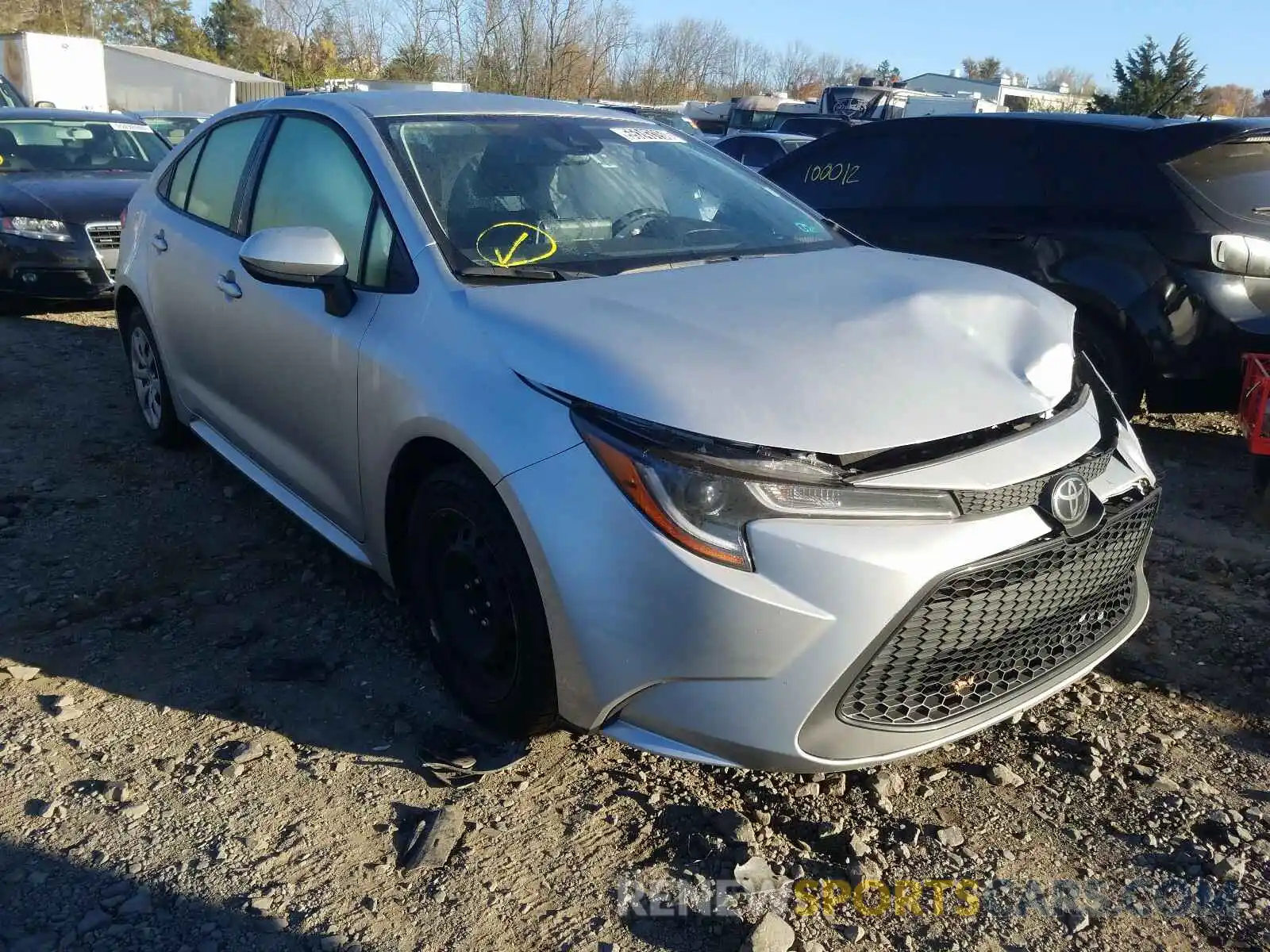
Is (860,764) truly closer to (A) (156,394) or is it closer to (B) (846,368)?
(B) (846,368)

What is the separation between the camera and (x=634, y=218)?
3.33 metres

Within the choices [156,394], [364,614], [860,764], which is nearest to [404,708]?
[364,614]

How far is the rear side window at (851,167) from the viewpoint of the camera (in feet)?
19.5

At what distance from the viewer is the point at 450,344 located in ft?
8.75

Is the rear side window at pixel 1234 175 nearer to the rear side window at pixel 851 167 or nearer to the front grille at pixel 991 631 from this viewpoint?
the rear side window at pixel 851 167

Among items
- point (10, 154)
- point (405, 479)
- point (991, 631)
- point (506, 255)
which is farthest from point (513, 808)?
point (10, 154)

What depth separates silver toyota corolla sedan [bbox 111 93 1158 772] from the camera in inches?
85.7

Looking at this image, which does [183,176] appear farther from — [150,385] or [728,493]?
[728,493]

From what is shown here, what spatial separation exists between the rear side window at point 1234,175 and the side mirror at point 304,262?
12.2 feet

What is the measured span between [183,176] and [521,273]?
2.43m

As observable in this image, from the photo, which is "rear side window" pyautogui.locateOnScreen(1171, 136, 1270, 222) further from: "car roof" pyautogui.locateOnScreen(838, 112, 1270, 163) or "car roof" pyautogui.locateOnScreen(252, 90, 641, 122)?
"car roof" pyautogui.locateOnScreen(252, 90, 641, 122)

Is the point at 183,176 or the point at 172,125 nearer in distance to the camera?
the point at 183,176

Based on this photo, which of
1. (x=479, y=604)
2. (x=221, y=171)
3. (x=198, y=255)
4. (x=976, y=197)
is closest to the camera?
(x=479, y=604)

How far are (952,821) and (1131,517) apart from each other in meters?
0.84
